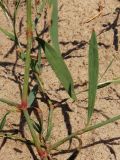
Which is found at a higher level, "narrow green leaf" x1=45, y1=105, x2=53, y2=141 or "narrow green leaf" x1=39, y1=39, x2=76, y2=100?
"narrow green leaf" x1=39, y1=39, x2=76, y2=100

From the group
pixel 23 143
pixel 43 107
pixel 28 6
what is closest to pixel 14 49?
pixel 43 107

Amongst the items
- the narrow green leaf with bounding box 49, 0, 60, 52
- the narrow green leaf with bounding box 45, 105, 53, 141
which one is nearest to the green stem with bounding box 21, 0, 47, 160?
the narrow green leaf with bounding box 45, 105, 53, 141

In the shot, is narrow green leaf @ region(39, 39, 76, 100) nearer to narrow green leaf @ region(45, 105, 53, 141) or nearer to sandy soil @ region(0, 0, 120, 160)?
narrow green leaf @ region(45, 105, 53, 141)

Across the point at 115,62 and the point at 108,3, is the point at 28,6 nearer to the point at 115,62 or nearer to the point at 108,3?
the point at 115,62

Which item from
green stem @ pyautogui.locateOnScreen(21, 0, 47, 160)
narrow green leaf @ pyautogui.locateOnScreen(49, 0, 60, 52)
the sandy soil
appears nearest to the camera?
green stem @ pyautogui.locateOnScreen(21, 0, 47, 160)

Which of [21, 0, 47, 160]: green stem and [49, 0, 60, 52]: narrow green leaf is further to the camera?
[49, 0, 60, 52]: narrow green leaf

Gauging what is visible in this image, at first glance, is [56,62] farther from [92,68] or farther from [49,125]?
[49,125]

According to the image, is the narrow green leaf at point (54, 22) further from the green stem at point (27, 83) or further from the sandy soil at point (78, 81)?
the sandy soil at point (78, 81)

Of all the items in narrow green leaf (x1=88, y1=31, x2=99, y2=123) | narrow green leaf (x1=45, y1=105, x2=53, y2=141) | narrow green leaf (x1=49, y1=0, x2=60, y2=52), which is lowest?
narrow green leaf (x1=45, y1=105, x2=53, y2=141)
